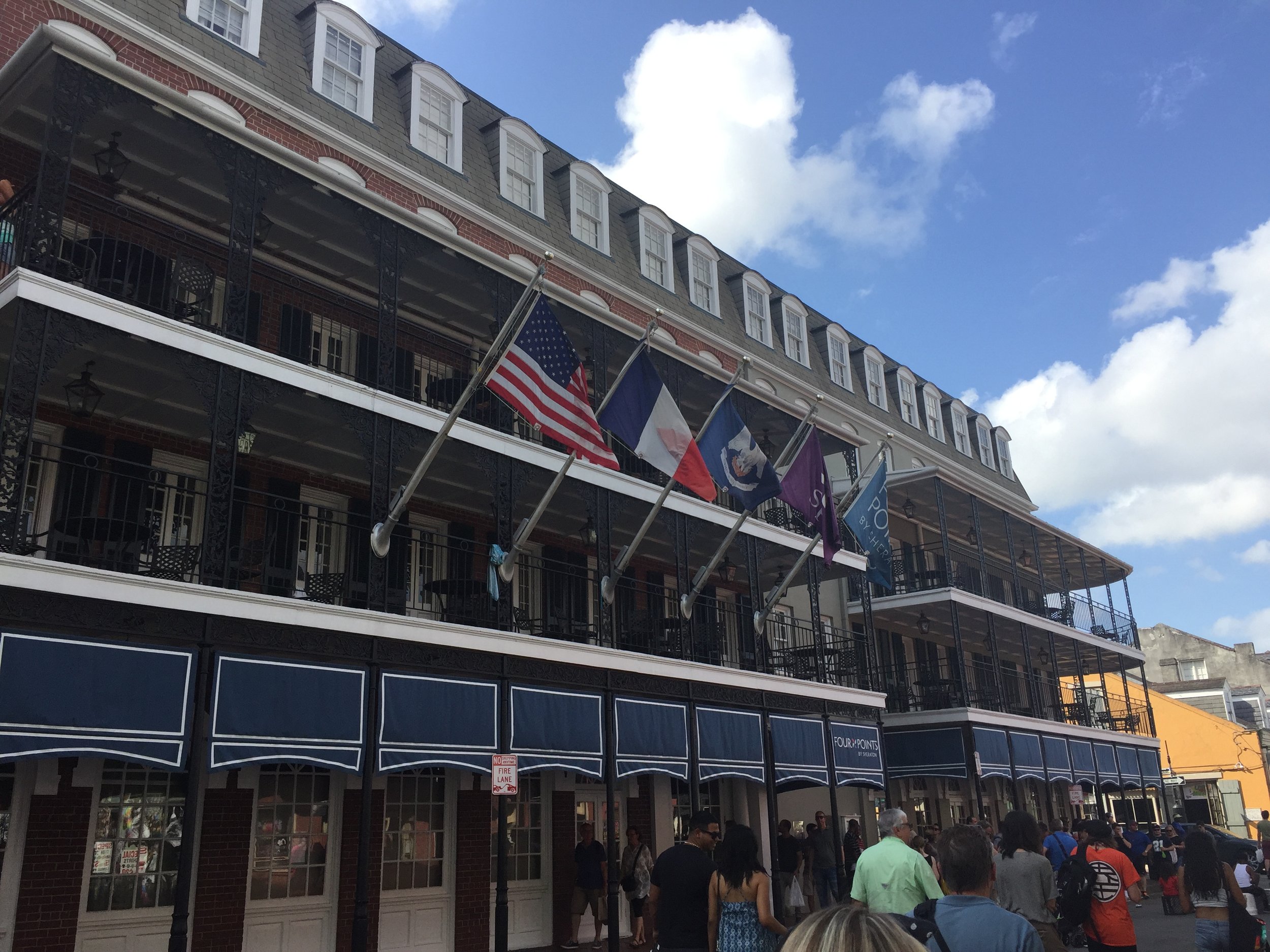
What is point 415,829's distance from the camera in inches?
624

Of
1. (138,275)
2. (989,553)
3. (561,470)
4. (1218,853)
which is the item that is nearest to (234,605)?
(138,275)

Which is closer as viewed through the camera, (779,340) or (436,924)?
(436,924)

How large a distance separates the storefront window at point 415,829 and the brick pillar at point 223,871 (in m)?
2.31

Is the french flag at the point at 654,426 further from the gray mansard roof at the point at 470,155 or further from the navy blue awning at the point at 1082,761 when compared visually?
the navy blue awning at the point at 1082,761

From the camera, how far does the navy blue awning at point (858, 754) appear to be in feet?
69.2

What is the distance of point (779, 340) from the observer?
93.8ft

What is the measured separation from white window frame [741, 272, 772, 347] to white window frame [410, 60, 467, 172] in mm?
9754

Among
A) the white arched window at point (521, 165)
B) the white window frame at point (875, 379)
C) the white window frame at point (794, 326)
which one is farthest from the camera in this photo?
the white window frame at point (875, 379)

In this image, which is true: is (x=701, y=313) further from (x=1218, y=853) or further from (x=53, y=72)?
(x=1218, y=853)

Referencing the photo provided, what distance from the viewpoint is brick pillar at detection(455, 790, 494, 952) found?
52.5ft

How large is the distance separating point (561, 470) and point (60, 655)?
6.87 metres

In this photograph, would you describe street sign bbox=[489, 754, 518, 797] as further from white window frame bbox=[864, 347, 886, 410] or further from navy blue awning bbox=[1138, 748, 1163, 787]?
navy blue awning bbox=[1138, 748, 1163, 787]

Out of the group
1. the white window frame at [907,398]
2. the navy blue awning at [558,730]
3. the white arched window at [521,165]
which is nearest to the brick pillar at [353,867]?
the navy blue awning at [558,730]

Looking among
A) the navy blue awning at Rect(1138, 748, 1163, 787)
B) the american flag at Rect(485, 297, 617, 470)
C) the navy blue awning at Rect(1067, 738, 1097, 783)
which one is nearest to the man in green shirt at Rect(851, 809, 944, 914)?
the american flag at Rect(485, 297, 617, 470)
